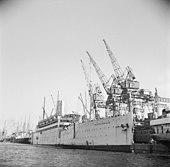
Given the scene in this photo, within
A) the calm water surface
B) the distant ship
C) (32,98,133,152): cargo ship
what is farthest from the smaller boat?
the calm water surface

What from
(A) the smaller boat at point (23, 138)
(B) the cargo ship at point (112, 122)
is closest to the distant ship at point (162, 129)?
(B) the cargo ship at point (112, 122)

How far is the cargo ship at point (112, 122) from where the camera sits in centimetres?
4128

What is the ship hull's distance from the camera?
4069 centimetres

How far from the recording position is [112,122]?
43.7 metres

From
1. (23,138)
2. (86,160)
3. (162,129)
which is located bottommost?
(23,138)

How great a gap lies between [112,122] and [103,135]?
331cm

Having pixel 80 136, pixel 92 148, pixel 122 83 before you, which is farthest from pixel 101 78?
pixel 92 148

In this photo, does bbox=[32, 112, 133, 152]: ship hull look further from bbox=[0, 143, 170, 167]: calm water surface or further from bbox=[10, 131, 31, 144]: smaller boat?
bbox=[10, 131, 31, 144]: smaller boat

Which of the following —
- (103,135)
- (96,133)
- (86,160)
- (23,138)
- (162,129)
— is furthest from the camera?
(23,138)

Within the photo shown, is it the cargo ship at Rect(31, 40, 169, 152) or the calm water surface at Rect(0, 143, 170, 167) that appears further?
the cargo ship at Rect(31, 40, 169, 152)

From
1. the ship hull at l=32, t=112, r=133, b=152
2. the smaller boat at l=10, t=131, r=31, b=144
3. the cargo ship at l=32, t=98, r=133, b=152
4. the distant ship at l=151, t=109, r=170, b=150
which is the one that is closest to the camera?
the distant ship at l=151, t=109, r=170, b=150

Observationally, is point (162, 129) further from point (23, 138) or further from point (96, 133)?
point (23, 138)

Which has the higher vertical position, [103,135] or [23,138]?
[103,135]

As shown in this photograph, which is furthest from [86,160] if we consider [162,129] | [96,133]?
[96,133]
